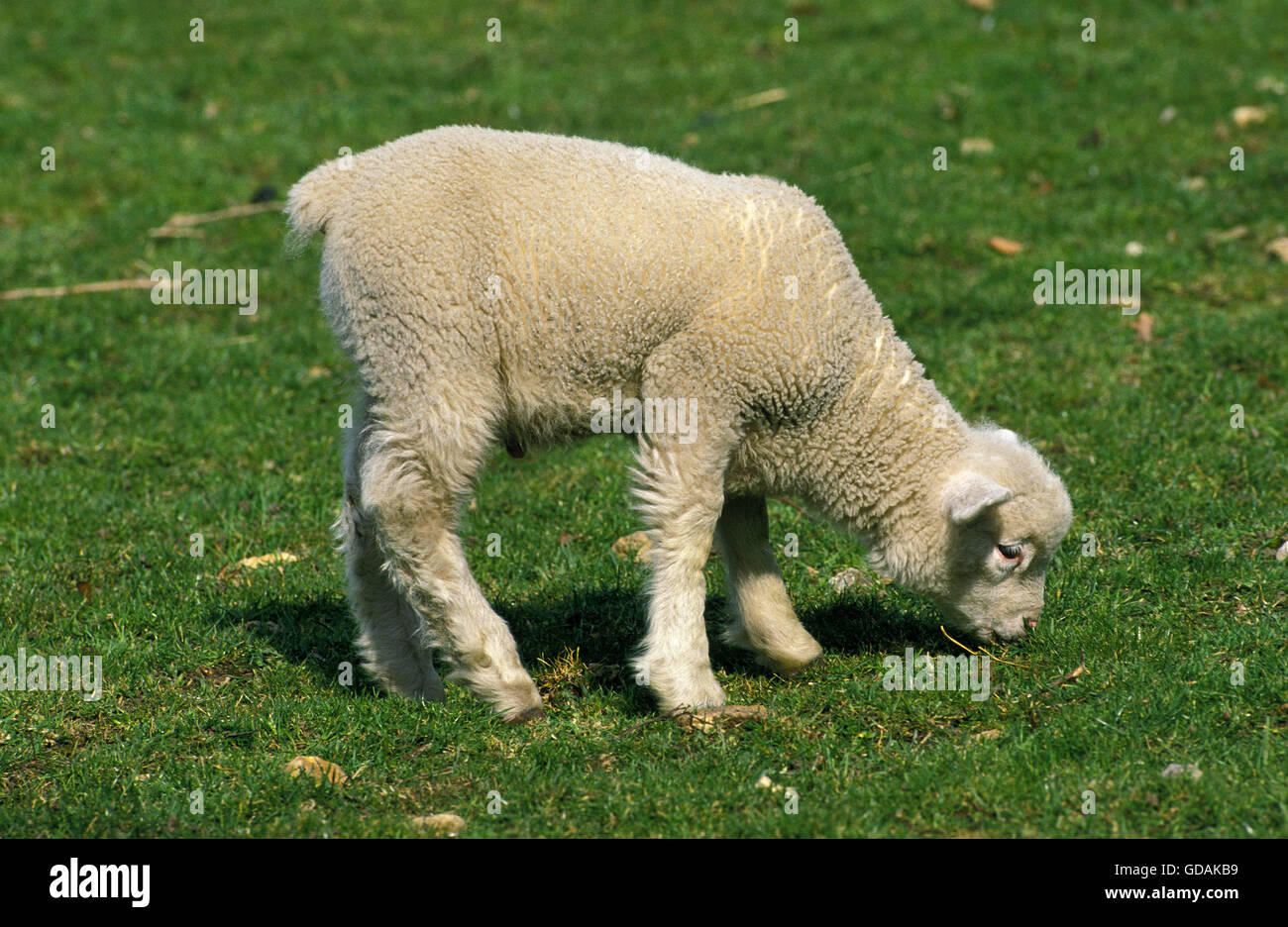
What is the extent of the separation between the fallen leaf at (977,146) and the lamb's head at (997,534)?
6723 mm

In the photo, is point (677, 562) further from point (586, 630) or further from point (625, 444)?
point (625, 444)

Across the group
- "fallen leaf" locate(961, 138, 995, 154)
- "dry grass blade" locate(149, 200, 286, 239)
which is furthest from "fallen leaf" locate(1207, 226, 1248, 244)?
"dry grass blade" locate(149, 200, 286, 239)

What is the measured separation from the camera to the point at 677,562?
534 cm

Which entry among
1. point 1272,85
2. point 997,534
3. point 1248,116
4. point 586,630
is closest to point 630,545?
point 586,630

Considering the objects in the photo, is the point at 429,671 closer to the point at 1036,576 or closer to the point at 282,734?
the point at 282,734

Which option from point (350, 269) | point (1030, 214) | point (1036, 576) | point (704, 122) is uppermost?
point (704, 122)

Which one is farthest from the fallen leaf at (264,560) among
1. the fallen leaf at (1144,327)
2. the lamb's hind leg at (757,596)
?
the fallen leaf at (1144,327)

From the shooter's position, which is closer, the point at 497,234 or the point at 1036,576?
the point at 497,234

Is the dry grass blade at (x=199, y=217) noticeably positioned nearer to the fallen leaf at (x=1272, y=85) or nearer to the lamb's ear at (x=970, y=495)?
the lamb's ear at (x=970, y=495)

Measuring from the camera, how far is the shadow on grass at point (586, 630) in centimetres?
609
